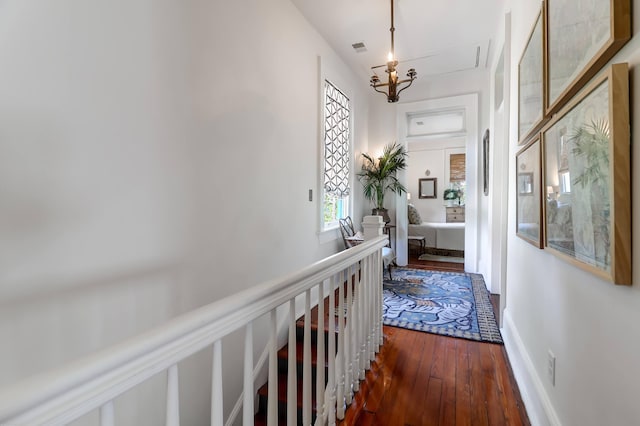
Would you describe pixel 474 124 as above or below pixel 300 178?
above

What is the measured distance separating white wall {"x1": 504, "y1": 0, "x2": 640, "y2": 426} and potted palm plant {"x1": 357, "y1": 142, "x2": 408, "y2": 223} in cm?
268

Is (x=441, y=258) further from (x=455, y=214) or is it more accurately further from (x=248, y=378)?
(x=248, y=378)

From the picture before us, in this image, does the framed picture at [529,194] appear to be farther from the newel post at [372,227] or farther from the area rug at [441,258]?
the area rug at [441,258]

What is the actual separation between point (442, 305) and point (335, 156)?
2.15 meters

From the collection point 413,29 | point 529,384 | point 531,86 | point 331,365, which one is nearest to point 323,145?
point 413,29

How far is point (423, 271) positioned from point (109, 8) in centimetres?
475

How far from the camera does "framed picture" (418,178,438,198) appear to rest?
785 cm

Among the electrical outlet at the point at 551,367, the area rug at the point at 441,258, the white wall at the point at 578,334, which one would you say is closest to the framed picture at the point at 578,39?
the white wall at the point at 578,334

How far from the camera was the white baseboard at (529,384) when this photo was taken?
1.40 meters

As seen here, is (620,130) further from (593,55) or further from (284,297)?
(284,297)

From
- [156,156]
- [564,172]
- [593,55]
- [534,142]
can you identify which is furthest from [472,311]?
[156,156]

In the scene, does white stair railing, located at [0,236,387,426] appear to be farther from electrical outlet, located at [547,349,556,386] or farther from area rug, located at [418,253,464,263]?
area rug, located at [418,253,464,263]

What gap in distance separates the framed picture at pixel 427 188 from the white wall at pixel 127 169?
6.31 metres

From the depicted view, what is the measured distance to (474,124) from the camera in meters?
4.58
